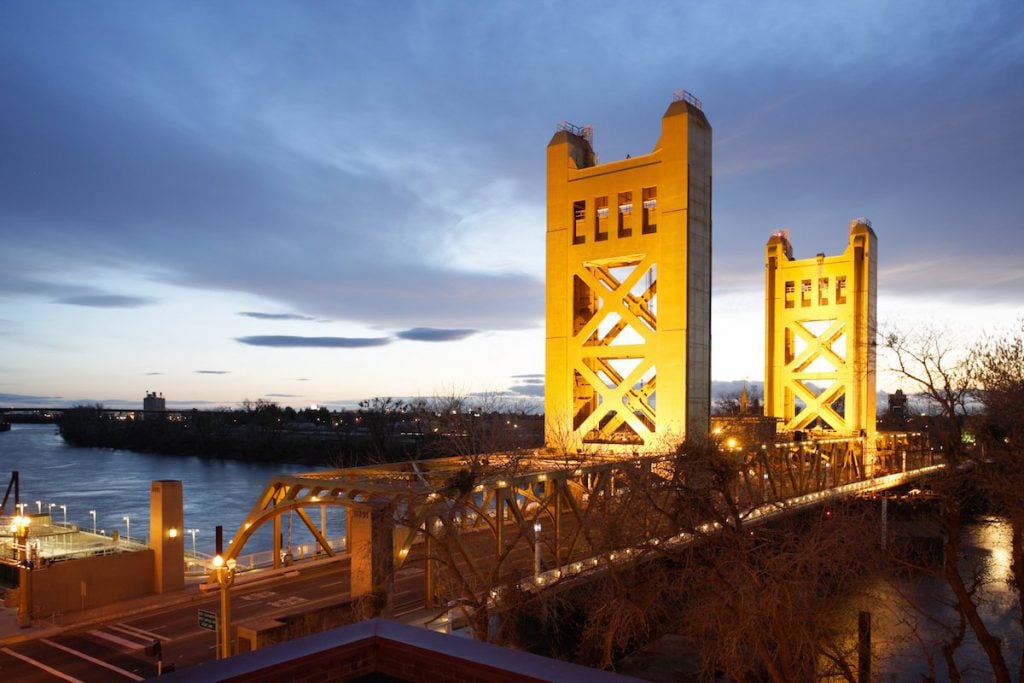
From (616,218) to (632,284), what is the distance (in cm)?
284

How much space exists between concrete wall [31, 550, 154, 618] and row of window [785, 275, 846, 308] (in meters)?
48.4

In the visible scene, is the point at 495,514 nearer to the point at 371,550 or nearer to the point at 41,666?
the point at 371,550

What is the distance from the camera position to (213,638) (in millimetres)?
17156

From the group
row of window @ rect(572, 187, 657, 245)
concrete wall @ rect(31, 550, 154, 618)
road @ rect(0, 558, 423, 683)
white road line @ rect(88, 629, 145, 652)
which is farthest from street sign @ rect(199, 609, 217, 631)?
row of window @ rect(572, 187, 657, 245)

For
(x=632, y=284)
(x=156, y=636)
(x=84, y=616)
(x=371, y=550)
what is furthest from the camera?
(x=632, y=284)

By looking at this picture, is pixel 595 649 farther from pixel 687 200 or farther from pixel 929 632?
pixel 687 200

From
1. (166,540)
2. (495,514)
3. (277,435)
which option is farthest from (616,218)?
(277,435)

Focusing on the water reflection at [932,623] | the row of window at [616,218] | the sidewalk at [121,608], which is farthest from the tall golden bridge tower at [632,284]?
the sidewalk at [121,608]

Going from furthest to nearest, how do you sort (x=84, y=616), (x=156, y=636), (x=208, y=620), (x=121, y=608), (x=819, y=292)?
(x=819, y=292) → (x=121, y=608) → (x=84, y=616) → (x=156, y=636) → (x=208, y=620)

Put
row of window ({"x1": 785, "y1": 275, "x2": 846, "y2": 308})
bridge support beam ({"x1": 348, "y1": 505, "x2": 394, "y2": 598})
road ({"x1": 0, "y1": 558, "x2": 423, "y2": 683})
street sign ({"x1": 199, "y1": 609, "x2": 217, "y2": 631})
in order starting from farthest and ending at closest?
row of window ({"x1": 785, "y1": 275, "x2": 846, "y2": 308}) → bridge support beam ({"x1": 348, "y1": 505, "x2": 394, "y2": 598}) → road ({"x1": 0, "y1": 558, "x2": 423, "y2": 683}) → street sign ({"x1": 199, "y1": 609, "x2": 217, "y2": 631})

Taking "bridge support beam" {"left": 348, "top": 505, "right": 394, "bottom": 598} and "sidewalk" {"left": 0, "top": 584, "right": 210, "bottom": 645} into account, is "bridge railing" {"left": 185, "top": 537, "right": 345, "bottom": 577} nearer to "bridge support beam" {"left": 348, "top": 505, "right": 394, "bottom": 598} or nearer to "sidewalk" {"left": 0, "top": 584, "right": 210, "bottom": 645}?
"sidewalk" {"left": 0, "top": 584, "right": 210, "bottom": 645}

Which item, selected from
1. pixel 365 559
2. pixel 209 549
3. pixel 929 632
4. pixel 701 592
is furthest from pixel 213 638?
pixel 209 549

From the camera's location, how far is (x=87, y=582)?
65.1ft

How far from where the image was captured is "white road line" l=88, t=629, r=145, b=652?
16.7 metres
